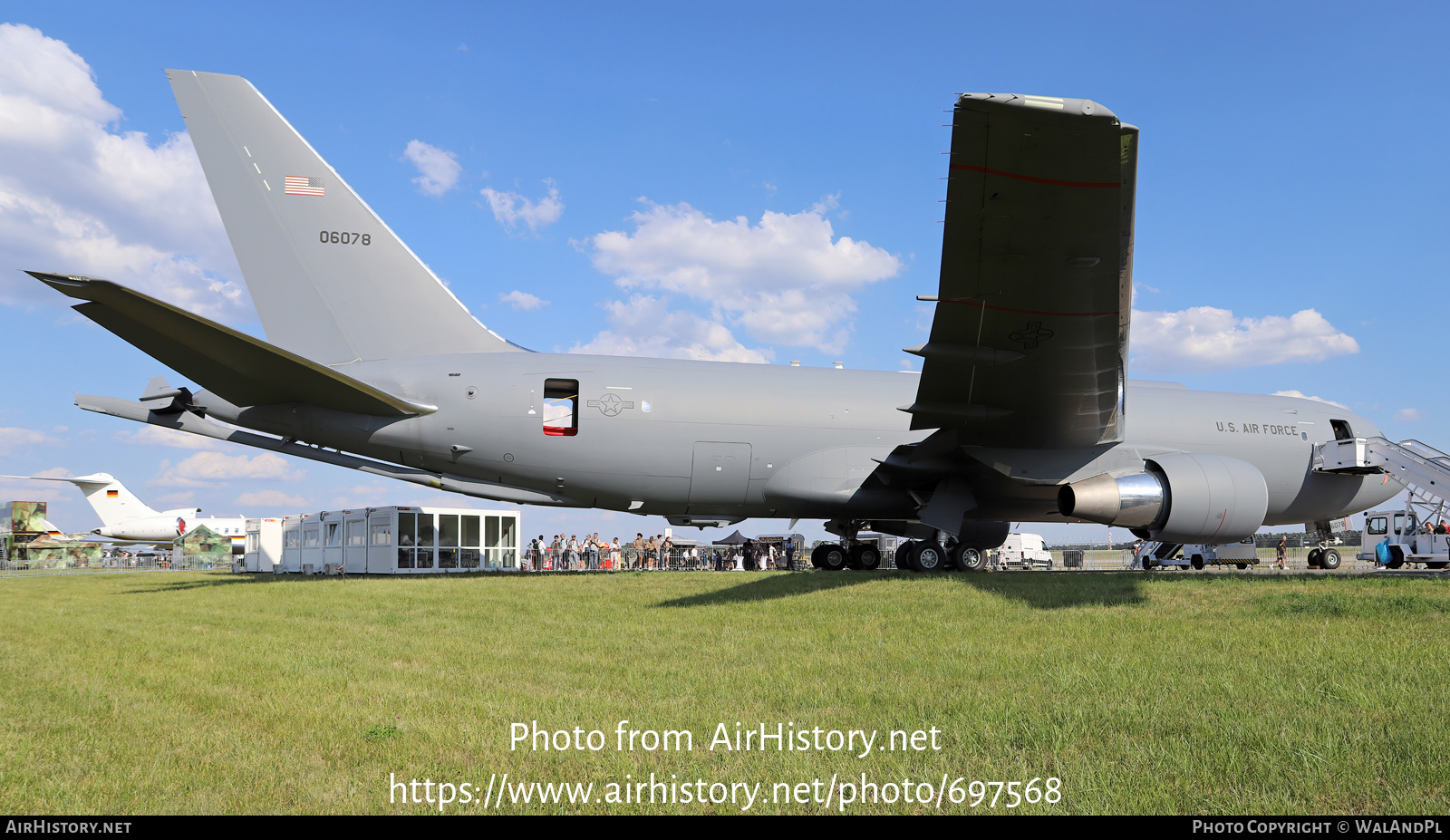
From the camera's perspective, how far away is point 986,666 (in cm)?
626

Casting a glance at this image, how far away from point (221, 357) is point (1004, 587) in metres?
11.3

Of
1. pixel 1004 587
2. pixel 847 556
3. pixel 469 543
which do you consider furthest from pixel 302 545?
pixel 1004 587

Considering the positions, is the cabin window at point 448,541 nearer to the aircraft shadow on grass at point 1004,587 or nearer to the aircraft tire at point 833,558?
the aircraft tire at point 833,558

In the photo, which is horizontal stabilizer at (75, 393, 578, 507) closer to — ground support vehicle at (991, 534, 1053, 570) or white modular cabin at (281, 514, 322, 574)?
white modular cabin at (281, 514, 322, 574)

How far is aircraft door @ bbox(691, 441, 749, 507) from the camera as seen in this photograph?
13.4 meters

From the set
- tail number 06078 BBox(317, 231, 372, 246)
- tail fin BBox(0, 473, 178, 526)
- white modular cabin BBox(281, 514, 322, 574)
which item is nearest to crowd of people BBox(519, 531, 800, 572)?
white modular cabin BBox(281, 514, 322, 574)

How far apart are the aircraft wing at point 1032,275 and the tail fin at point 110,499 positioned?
179 ft

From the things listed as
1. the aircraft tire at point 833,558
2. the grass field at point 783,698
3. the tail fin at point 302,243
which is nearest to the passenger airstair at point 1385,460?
the grass field at point 783,698

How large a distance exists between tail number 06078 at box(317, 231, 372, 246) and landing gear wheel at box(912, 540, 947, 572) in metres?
12.3

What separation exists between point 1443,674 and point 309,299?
47.8ft

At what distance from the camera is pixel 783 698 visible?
5.27 meters

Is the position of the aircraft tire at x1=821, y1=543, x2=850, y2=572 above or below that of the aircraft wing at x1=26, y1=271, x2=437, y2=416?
below

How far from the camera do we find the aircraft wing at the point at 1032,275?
6.41 m
